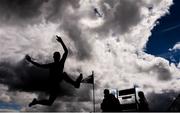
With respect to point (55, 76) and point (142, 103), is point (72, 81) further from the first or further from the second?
point (142, 103)

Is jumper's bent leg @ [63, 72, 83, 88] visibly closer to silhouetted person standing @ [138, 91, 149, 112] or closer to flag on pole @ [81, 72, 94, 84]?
silhouetted person standing @ [138, 91, 149, 112]

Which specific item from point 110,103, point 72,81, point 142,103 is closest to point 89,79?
point 142,103

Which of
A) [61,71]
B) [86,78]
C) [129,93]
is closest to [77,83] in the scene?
[61,71]

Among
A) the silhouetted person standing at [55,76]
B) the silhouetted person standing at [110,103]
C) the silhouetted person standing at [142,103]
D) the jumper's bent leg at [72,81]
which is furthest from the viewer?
the silhouetted person standing at [142,103]

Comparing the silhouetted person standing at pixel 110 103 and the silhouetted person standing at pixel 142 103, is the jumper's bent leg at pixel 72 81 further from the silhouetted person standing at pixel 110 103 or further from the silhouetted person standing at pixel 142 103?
the silhouetted person standing at pixel 142 103

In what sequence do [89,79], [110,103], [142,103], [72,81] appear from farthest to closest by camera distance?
[89,79], [142,103], [110,103], [72,81]

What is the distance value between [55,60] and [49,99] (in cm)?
114

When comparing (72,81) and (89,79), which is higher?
(89,79)

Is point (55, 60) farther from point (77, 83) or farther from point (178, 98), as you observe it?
point (178, 98)

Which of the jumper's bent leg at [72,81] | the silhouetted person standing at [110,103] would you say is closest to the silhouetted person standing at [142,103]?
the silhouetted person standing at [110,103]

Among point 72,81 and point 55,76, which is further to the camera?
point 72,81

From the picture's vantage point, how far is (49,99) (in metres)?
8.12

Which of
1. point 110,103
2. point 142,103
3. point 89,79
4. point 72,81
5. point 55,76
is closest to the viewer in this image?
point 55,76

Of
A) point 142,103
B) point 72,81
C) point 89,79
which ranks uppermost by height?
point 89,79
